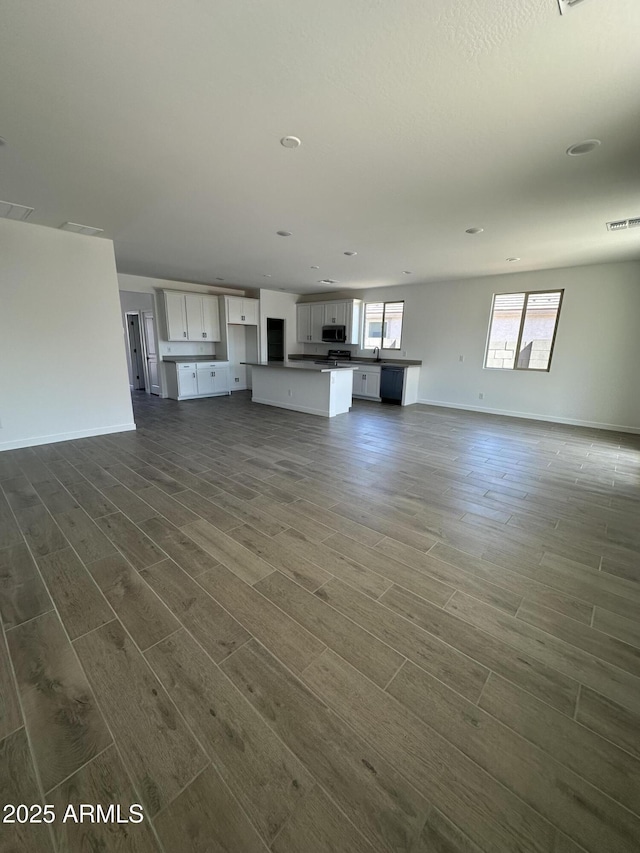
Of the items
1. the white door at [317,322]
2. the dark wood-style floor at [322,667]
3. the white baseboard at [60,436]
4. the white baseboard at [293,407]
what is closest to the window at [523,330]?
the white baseboard at [293,407]

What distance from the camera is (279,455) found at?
13.7ft

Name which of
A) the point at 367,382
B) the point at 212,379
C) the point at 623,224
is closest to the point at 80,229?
the point at 212,379

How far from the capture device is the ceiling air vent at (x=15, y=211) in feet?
11.1

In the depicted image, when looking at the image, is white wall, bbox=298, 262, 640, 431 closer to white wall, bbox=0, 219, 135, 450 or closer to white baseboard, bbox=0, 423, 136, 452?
white wall, bbox=0, 219, 135, 450

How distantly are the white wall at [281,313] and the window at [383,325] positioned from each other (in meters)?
2.19

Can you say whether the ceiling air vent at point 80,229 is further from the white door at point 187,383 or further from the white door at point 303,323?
the white door at point 303,323

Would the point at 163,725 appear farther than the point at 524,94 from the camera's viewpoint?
No

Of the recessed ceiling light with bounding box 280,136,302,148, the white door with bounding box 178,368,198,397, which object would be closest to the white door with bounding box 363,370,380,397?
the white door with bounding box 178,368,198,397

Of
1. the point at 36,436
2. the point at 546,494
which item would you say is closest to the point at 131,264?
the point at 36,436

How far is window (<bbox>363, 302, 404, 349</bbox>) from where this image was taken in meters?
8.04

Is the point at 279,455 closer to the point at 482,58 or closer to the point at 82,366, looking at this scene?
the point at 82,366

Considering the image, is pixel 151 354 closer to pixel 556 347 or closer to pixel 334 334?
pixel 334 334

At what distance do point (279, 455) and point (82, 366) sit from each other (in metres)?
3.10

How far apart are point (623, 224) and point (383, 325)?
502cm
